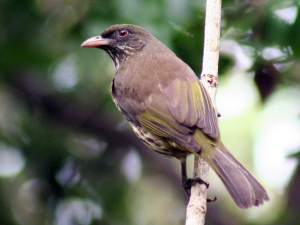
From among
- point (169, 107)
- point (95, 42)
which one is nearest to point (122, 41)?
point (95, 42)

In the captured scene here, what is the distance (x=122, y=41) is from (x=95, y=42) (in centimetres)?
36

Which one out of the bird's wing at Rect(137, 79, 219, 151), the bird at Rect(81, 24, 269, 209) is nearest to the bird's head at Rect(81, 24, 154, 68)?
the bird at Rect(81, 24, 269, 209)

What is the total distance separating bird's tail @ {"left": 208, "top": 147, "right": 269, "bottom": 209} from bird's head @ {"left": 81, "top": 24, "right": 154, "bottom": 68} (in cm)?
176

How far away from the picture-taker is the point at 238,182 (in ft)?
11.7

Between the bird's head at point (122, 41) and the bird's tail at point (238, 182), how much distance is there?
1.76 m

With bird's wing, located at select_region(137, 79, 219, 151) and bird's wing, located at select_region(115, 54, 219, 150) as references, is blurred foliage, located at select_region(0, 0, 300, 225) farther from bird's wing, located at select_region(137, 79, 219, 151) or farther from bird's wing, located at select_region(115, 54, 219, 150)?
bird's wing, located at select_region(137, 79, 219, 151)

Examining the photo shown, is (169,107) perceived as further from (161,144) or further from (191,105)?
(161,144)

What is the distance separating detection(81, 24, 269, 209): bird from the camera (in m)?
3.63

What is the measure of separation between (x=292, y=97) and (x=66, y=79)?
267cm

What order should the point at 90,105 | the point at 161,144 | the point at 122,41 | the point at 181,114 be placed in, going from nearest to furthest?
the point at 181,114 < the point at 161,144 < the point at 122,41 < the point at 90,105

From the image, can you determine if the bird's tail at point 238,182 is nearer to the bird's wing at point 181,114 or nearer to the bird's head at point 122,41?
the bird's wing at point 181,114

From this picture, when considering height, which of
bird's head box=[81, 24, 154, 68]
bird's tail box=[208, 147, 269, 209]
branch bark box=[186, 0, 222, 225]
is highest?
bird's head box=[81, 24, 154, 68]

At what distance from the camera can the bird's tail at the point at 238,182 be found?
347cm

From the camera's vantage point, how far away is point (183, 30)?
490cm
